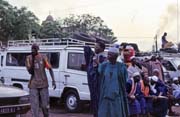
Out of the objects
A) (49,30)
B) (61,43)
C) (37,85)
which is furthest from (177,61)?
(49,30)

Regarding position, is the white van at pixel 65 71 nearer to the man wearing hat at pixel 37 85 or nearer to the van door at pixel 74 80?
the van door at pixel 74 80

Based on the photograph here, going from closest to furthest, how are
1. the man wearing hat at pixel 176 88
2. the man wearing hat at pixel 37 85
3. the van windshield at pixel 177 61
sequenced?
the man wearing hat at pixel 37 85
the man wearing hat at pixel 176 88
the van windshield at pixel 177 61

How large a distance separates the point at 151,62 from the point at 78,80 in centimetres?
241

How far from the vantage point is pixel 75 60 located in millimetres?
13453

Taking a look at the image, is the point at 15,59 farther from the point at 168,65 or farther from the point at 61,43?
the point at 168,65

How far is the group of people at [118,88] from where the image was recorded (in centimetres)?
714

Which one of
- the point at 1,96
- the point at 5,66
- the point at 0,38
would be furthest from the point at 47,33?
the point at 1,96

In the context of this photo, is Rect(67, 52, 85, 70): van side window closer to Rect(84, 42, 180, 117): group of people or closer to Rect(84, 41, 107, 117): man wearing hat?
Rect(84, 42, 180, 117): group of people

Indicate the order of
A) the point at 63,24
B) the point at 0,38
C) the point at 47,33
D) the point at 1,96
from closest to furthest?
the point at 1,96 → the point at 0,38 → the point at 47,33 → the point at 63,24

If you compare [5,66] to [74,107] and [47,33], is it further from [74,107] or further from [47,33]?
[47,33]

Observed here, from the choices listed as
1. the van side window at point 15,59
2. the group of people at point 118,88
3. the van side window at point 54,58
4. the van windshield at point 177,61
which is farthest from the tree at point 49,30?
the group of people at point 118,88

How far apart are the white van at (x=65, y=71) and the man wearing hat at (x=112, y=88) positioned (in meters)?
5.76

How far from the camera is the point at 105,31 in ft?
193

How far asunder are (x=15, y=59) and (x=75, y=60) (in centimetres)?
258
